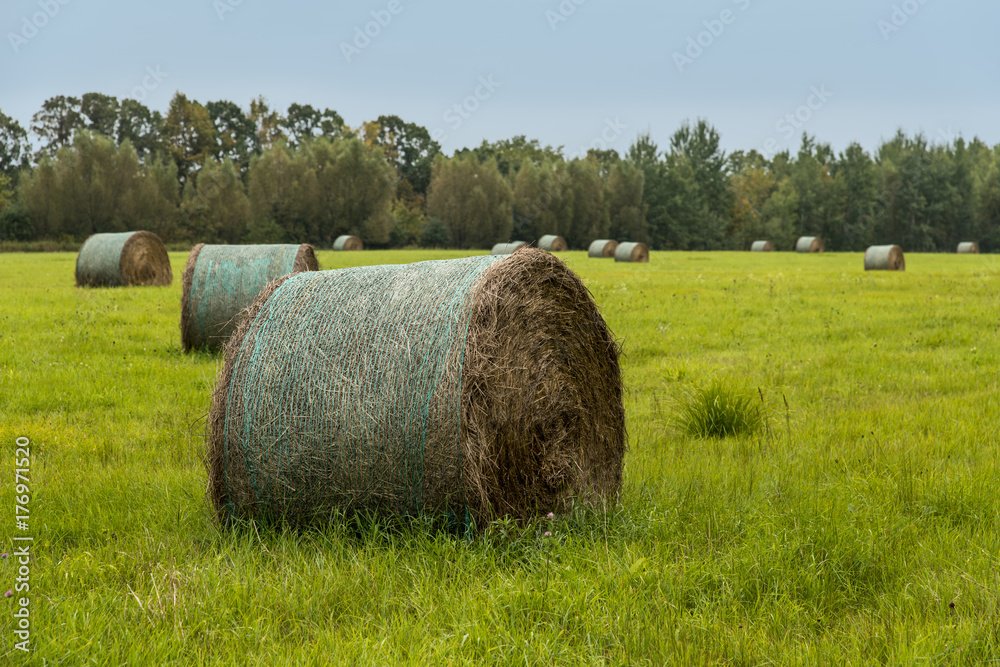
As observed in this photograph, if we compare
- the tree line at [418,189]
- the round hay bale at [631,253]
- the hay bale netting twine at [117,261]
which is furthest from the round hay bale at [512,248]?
the tree line at [418,189]

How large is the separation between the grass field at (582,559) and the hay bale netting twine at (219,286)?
246cm

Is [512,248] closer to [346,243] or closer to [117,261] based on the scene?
[117,261]

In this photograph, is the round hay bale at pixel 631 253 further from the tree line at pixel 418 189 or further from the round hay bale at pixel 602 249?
the tree line at pixel 418 189

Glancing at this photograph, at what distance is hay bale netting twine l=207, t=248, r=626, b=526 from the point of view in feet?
Answer: 13.1

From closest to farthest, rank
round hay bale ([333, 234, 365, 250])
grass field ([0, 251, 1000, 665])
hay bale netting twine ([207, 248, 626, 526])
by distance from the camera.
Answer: grass field ([0, 251, 1000, 665]) < hay bale netting twine ([207, 248, 626, 526]) < round hay bale ([333, 234, 365, 250])

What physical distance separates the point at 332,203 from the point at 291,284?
6150cm

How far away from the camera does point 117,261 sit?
752 inches

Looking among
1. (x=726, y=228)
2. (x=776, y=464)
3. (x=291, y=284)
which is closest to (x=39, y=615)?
(x=291, y=284)

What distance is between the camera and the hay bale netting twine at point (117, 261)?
19188 millimetres

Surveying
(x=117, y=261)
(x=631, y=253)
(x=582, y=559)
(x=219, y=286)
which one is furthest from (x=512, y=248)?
(x=582, y=559)

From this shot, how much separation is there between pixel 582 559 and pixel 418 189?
83960 millimetres

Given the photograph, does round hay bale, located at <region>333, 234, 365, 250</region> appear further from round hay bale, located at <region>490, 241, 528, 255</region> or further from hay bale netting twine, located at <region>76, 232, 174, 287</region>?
hay bale netting twine, located at <region>76, 232, 174, 287</region>

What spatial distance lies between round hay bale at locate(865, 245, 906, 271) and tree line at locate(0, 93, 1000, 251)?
39.8 meters

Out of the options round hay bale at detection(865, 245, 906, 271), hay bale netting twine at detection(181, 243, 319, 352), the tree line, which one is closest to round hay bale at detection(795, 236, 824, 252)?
the tree line
